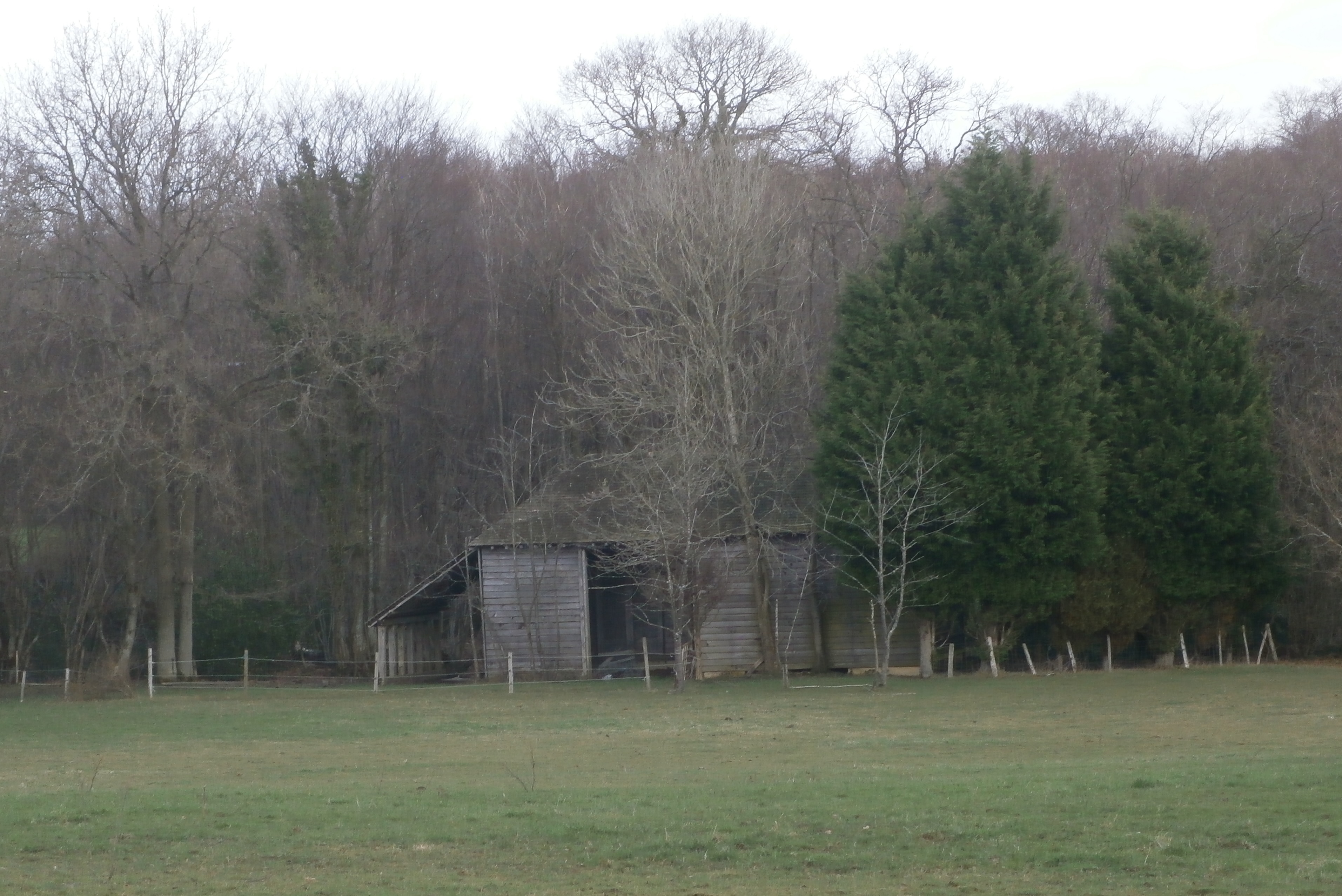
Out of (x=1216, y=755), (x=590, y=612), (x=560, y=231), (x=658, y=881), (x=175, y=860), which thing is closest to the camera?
(x=658, y=881)

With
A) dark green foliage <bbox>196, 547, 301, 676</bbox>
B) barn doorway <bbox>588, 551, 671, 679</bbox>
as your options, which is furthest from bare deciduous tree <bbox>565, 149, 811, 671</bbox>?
dark green foliage <bbox>196, 547, 301, 676</bbox>

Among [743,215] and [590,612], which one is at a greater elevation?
[743,215]

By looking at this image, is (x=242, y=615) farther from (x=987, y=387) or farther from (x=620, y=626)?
(x=987, y=387)

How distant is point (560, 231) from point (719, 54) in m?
8.23

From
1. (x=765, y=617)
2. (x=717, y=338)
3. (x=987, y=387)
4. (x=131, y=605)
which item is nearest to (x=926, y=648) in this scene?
(x=765, y=617)

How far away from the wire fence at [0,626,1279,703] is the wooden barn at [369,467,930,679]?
12 cm

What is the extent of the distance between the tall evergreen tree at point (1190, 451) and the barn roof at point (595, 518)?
7.89 meters

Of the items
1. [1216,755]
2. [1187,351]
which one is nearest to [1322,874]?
[1216,755]

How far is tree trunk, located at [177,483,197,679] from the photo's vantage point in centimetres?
3519

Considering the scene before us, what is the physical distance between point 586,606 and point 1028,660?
11.4 meters

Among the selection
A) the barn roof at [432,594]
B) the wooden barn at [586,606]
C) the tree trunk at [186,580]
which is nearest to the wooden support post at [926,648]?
the wooden barn at [586,606]

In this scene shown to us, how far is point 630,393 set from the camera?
33031 mm

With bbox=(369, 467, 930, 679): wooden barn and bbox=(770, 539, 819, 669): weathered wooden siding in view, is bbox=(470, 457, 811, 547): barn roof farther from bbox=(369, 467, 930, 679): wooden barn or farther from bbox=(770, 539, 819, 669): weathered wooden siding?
bbox=(770, 539, 819, 669): weathered wooden siding

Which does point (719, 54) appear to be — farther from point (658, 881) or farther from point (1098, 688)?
point (658, 881)
